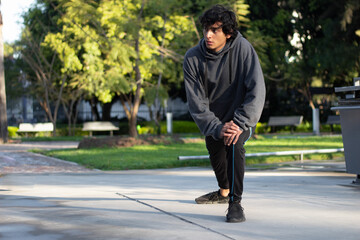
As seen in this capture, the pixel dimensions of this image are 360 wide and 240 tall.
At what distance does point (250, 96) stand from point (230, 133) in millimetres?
375

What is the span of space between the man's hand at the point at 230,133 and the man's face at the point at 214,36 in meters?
0.72

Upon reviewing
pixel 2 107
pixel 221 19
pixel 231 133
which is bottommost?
pixel 231 133

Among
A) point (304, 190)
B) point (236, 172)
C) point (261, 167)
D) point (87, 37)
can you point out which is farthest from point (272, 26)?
point (236, 172)

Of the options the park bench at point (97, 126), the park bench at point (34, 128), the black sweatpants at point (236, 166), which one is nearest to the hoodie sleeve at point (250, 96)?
the black sweatpants at point (236, 166)

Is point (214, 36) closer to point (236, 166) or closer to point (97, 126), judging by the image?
point (236, 166)

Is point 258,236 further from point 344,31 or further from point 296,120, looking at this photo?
point 296,120

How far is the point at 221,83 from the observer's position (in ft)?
18.0

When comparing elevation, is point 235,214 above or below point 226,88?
below

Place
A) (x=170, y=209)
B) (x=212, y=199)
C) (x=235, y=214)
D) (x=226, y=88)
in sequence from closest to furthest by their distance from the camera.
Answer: (x=235, y=214) → (x=226, y=88) → (x=170, y=209) → (x=212, y=199)

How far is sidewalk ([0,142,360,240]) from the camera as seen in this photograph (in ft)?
14.9

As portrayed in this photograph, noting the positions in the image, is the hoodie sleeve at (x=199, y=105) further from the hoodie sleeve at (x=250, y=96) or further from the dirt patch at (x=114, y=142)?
the dirt patch at (x=114, y=142)

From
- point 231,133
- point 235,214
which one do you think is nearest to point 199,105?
point 231,133

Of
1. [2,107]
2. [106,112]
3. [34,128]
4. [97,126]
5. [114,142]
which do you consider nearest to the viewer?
[114,142]

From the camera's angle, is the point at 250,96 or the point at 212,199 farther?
the point at 212,199
